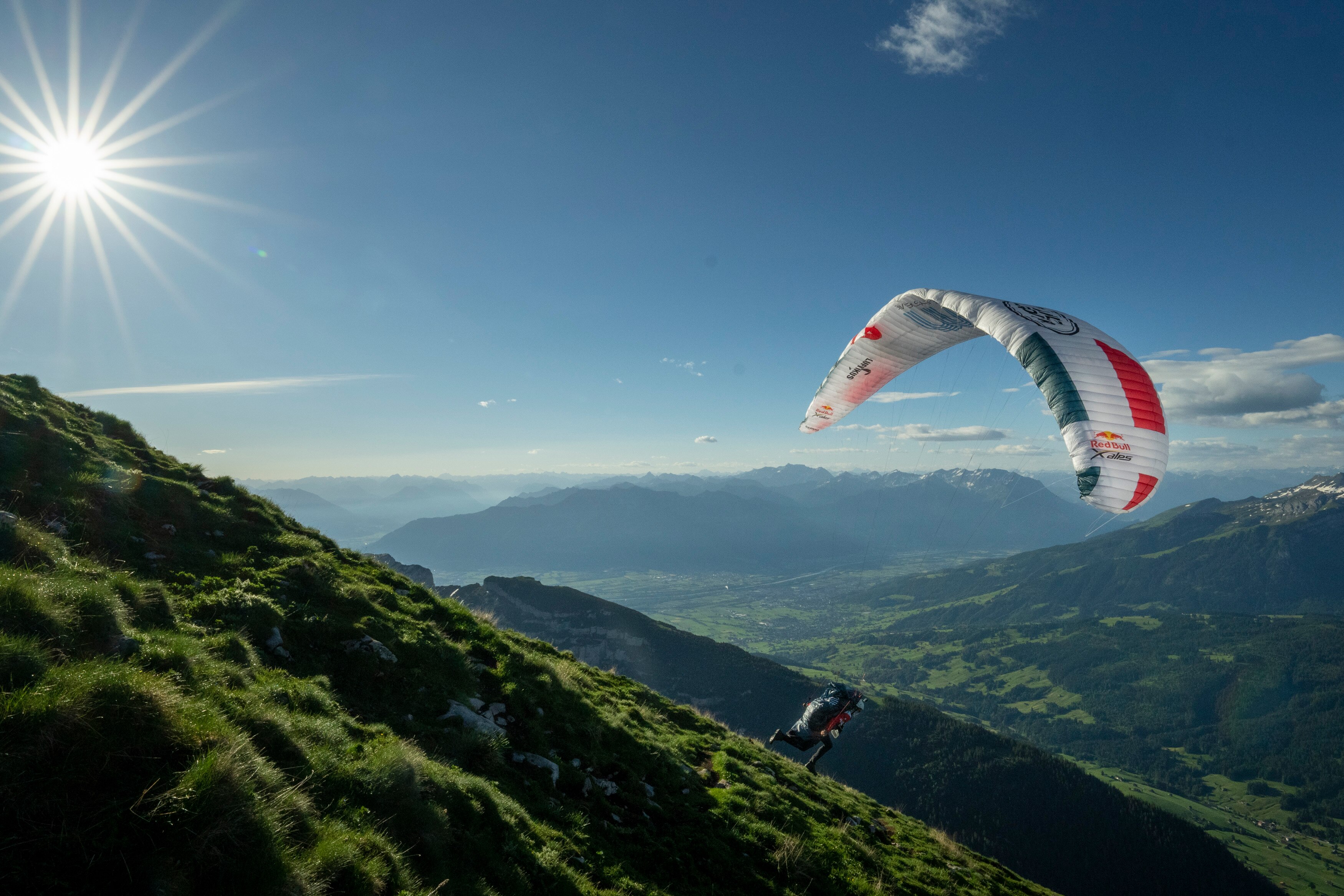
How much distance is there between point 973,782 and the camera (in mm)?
123188

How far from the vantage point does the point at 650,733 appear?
15227 mm

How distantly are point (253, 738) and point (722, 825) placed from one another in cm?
989

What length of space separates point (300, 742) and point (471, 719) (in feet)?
15.0

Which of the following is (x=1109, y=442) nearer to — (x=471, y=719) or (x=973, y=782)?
(x=471, y=719)

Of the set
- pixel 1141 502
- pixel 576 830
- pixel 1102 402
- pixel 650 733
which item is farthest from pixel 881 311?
pixel 576 830

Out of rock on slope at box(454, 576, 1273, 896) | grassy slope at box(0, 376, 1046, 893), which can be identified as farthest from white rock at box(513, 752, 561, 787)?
rock on slope at box(454, 576, 1273, 896)

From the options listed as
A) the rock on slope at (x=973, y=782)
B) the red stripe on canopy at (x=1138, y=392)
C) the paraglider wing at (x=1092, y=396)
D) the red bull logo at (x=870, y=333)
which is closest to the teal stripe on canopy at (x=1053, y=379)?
the paraglider wing at (x=1092, y=396)

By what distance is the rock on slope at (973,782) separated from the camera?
109 metres

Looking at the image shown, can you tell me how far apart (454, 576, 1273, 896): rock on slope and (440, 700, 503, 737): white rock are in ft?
322

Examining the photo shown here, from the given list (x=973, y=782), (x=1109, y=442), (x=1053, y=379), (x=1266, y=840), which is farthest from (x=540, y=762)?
(x=1266, y=840)

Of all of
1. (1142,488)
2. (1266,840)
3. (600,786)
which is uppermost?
(1142,488)

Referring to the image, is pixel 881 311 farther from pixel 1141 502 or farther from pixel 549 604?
pixel 549 604

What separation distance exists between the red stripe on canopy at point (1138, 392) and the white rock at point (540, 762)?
838 inches

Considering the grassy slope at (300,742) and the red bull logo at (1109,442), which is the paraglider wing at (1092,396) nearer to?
the red bull logo at (1109,442)
